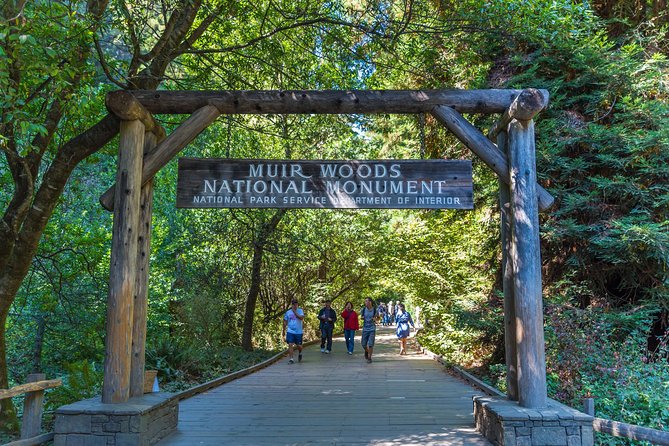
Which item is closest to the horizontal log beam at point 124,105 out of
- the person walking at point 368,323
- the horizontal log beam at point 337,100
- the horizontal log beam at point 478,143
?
the horizontal log beam at point 337,100

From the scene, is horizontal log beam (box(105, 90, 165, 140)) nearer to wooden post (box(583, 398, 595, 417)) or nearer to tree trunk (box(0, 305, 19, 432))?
tree trunk (box(0, 305, 19, 432))

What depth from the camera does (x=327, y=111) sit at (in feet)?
20.8

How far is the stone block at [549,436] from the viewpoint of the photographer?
203 inches

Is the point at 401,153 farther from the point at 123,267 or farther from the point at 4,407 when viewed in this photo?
the point at 4,407

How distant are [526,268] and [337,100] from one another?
9.42ft

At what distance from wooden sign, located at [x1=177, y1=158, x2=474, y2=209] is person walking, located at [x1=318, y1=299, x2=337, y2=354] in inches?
390

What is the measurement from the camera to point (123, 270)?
18.8 feet

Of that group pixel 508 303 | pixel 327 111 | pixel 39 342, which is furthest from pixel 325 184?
pixel 39 342

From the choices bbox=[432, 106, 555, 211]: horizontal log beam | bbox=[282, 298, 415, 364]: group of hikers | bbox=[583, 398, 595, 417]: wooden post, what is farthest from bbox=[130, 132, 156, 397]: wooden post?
bbox=[282, 298, 415, 364]: group of hikers

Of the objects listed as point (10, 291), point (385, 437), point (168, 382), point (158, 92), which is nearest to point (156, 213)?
point (168, 382)

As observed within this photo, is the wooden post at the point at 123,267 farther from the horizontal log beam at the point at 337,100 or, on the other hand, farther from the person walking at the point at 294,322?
the person walking at the point at 294,322

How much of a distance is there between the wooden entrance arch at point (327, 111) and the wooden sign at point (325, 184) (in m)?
0.39

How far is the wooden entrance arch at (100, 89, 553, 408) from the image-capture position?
222 inches

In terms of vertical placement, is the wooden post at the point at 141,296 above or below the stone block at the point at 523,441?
above
